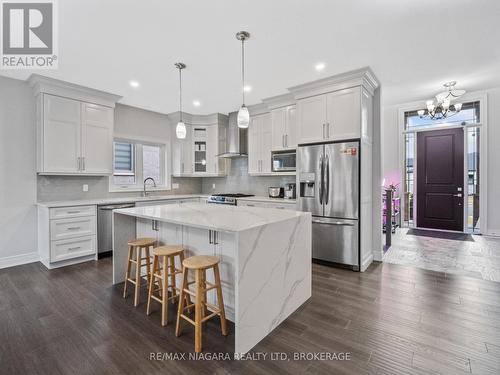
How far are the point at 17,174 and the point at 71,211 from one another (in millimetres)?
967

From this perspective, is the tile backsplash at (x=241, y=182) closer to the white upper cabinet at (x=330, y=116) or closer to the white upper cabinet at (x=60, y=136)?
the white upper cabinet at (x=330, y=116)

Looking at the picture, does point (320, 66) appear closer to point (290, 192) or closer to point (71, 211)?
point (290, 192)

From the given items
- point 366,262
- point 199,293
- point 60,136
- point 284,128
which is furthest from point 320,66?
point 60,136

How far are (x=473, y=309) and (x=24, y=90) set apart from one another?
253 inches

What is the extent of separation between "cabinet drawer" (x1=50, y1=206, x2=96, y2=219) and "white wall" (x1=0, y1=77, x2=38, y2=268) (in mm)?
619

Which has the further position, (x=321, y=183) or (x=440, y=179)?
(x=440, y=179)

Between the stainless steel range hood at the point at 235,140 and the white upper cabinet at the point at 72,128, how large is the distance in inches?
88.8

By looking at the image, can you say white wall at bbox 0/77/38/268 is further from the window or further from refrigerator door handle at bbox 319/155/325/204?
refrigerator door handle at bbox 319/155/325/204

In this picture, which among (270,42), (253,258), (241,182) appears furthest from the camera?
(241,182)

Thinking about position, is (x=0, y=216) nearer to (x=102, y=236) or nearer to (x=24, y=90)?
(x=102, y=236)

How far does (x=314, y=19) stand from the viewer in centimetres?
238

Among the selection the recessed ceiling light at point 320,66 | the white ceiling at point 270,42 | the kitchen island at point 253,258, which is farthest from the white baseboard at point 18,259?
the recessed ceiling light at point 320,66

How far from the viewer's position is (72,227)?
3768 millimetres

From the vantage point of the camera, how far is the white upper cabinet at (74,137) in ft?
12.3
